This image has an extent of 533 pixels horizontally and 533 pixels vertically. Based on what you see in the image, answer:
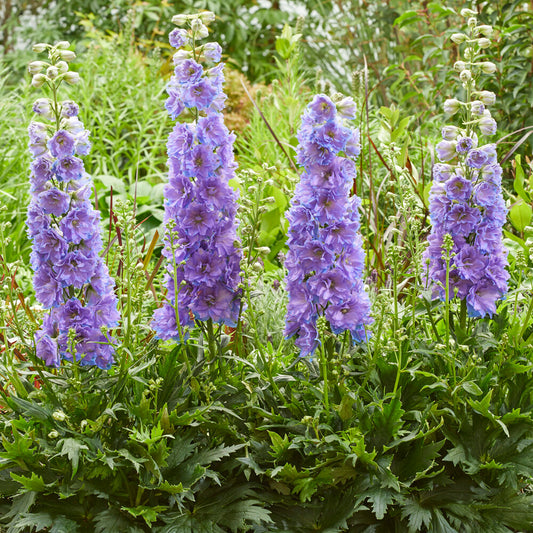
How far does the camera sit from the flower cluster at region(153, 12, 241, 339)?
1873mm

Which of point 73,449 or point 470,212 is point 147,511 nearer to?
point 73,449

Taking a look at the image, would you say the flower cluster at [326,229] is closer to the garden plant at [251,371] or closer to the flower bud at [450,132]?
the garden plant at [251,371]

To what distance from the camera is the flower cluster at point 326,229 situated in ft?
5.99

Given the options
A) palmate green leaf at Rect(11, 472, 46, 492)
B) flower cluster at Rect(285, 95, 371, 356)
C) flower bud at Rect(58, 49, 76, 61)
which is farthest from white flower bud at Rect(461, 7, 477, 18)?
palmate green leaf at Rect(11, 472, 46, 492)

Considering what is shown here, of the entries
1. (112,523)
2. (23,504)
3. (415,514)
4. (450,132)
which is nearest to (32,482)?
(23,504)

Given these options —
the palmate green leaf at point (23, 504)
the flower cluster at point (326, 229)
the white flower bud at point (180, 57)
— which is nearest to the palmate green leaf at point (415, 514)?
the flower cluster at point (326, 229)

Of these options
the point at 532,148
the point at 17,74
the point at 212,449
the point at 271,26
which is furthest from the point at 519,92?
the point at 17,74

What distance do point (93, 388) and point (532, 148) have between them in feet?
11.5

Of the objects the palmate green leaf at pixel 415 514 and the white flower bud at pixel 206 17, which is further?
the white flower bud at pixel 206 17

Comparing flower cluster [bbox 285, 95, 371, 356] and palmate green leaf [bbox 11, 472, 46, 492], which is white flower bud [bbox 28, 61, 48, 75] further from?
palmate green leaf [bbox 11, 472, 46, 492]

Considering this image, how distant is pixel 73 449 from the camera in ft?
5.56

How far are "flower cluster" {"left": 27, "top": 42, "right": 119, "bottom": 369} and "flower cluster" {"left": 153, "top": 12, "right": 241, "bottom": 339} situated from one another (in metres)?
0.20

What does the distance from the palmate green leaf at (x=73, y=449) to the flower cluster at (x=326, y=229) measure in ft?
2.07

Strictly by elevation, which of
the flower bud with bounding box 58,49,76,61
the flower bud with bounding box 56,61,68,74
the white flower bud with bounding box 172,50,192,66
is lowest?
the flower bud with bounding box 56,61,68,74
